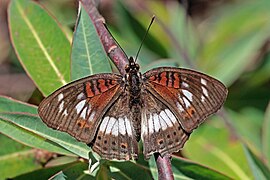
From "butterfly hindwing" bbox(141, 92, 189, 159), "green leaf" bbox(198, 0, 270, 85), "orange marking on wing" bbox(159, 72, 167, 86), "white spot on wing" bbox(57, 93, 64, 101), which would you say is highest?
"green leaf" bbox(198, 0, 270, 85)

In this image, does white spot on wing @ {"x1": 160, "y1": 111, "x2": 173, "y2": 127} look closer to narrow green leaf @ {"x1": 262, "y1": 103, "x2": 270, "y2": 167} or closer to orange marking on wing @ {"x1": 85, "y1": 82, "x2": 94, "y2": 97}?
orange marking on wing @ {"x1": 85, "y1": 82, "x2": 94, "y2": 97}

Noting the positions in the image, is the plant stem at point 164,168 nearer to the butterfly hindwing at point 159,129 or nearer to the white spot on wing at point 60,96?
the butterfly hindwing at point 159,129

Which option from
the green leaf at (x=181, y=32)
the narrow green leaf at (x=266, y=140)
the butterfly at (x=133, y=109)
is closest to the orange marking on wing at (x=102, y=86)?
the butterfly at (x=133, y=109)

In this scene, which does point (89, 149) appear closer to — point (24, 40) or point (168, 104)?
point (168, 104)

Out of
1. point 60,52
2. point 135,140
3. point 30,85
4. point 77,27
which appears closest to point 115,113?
point 135,140

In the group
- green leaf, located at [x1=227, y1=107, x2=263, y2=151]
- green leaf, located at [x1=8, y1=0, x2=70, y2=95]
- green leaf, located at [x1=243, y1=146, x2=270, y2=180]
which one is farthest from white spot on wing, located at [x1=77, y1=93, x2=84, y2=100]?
green leaf, located at [x1=227, y1=107, x2=263, y2=151]

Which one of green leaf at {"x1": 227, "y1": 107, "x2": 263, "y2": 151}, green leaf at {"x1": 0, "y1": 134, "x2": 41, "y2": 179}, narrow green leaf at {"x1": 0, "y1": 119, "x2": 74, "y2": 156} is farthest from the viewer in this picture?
green leaf at {"x1": 227, "y1": 107, "x2": 263, "y2": 151}
